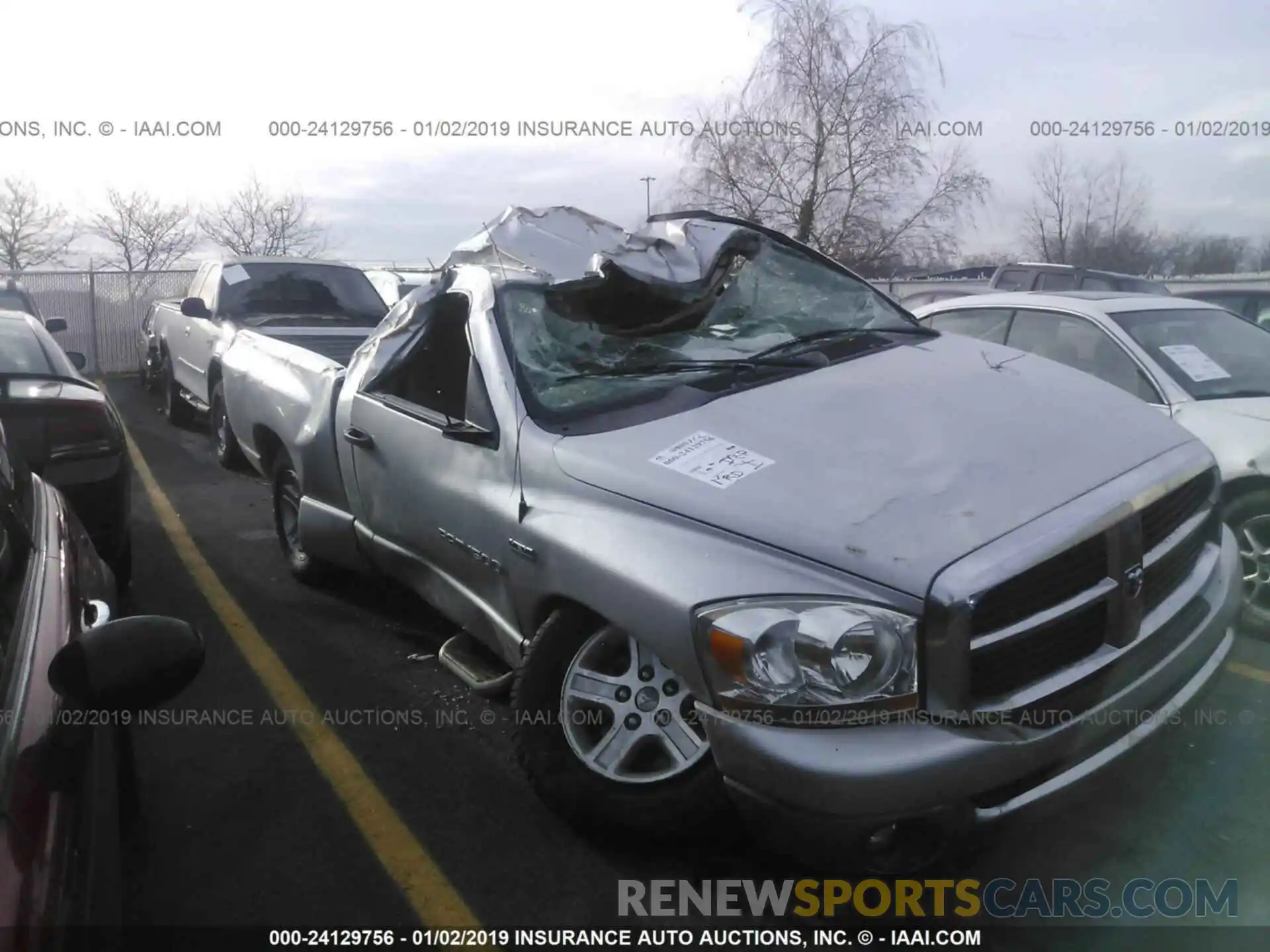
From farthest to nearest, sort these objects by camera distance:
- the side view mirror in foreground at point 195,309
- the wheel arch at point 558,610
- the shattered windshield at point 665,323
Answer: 1. the side view mirror in foreground at point 195,309
2. the shattered windshield at point 665,323
3. the wheel arch at point 558,610

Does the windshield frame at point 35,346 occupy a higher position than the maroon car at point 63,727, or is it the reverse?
the windshield frame at point 35,346

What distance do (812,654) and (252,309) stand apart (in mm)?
8319

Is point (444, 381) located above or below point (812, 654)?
above

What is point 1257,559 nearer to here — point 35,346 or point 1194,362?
point 1194,362

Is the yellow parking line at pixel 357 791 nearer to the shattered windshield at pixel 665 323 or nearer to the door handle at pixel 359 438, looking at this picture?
the door handle at pixel 359 438

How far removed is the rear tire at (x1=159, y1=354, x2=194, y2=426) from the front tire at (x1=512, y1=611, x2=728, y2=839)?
9.34m

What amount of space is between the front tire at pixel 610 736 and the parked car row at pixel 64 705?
1.15 meters

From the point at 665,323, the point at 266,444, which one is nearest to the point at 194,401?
the point at 266,444

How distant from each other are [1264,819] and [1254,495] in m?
1.94

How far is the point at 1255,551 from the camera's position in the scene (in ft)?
15.3

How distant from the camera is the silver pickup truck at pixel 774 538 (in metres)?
2.45

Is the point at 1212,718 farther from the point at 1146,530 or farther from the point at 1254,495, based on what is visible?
the point at 1254,495

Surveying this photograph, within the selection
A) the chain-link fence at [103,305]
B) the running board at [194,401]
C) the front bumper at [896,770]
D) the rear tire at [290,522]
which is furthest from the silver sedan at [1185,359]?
the chain-link fence at [103,305]

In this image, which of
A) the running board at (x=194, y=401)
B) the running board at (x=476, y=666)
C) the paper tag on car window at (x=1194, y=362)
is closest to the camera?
the running board at (x=476, y=666)
